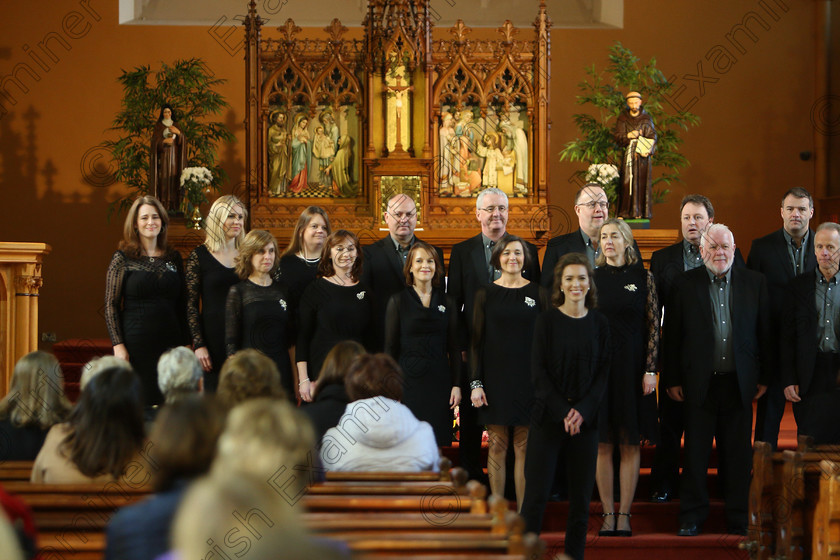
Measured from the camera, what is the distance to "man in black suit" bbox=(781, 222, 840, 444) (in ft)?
15.4

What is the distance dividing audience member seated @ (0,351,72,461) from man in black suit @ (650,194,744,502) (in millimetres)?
2807

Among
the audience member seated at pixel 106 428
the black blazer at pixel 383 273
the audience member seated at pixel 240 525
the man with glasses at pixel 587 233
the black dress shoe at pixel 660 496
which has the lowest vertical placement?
the black dress shoe at pixel 660 496

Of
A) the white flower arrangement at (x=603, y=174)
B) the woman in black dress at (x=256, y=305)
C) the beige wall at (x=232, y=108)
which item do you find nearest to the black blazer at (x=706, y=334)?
the woman in black dress at (x=256, y=305)

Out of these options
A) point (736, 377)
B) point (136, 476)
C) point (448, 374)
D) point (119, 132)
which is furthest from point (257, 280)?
point (119, 132)

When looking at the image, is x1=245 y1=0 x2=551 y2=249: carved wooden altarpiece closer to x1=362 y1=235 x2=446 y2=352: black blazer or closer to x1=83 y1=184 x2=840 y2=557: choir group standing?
x1=362 y1=235 x2=446 y2=352: black blazer

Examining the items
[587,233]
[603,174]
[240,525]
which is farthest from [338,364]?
[603,174]

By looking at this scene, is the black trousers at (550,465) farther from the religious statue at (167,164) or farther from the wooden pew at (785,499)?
the religious statue at (167,164)

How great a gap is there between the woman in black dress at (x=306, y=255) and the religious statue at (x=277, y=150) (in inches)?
85.7

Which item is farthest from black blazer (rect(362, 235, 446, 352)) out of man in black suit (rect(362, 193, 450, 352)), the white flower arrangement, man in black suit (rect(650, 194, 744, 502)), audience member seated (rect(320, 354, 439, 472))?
the white flower arrangement

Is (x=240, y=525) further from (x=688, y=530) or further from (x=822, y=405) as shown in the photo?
(x=822, y=405)

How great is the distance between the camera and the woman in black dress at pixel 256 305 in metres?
4.56

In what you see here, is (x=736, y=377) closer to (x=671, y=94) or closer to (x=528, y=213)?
(x=528, y=213)

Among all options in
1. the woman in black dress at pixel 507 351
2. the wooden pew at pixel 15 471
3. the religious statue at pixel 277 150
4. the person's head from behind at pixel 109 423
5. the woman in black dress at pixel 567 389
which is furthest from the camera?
the religious statue at pixel 277 150

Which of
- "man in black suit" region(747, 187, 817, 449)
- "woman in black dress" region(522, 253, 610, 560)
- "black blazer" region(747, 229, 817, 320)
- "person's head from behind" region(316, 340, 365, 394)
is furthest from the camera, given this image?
"black blazer" region(747, 229, 817, 320)
